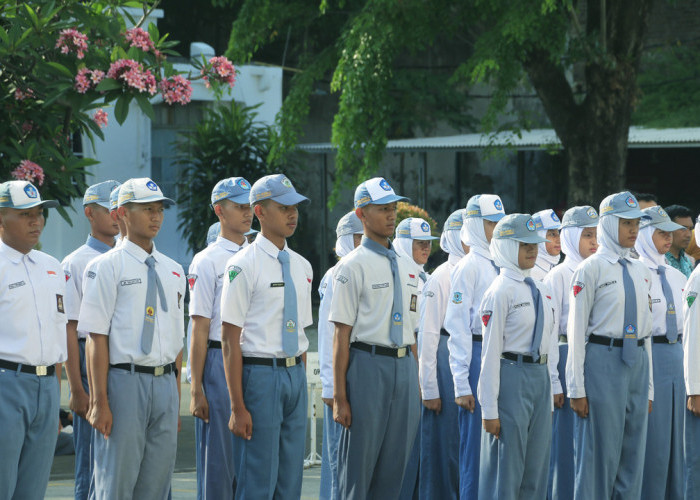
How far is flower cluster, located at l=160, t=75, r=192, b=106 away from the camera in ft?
23.8

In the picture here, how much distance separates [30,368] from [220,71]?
2.58 metres

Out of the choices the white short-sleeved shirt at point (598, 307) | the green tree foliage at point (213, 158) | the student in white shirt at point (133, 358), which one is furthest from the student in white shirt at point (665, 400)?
the green tree foliage at point (213, 158)

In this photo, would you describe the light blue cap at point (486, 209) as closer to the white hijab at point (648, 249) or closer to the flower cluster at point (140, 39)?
the white hijab at point (648, 249)

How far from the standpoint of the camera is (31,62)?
7.30 metres

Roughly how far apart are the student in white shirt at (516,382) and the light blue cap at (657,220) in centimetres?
184

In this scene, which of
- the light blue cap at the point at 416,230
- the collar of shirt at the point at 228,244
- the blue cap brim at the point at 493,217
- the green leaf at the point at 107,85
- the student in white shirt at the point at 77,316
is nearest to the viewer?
the green leaf at the point at 107,85

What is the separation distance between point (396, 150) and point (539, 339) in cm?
1375

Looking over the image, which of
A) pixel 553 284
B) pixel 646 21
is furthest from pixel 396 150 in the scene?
pixel 553 284

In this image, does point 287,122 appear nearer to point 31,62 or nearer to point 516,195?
point 516,195

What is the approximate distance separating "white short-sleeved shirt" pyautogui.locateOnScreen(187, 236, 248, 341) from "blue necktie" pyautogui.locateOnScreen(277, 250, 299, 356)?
2.10ft

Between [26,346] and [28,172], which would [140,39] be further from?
[26,346]

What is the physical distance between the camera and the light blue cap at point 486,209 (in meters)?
8.21

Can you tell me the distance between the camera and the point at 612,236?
7.65 m

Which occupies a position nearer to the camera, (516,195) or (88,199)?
(88,199)
